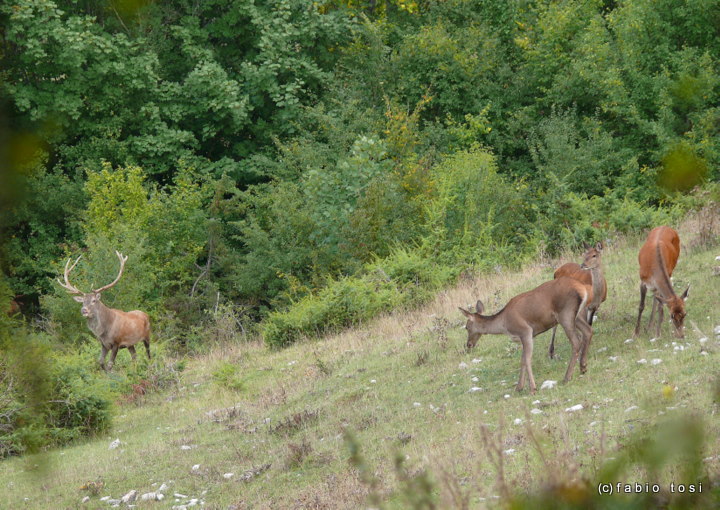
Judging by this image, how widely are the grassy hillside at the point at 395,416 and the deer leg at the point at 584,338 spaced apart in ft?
0.53

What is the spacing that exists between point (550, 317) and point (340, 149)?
18031 millimetres

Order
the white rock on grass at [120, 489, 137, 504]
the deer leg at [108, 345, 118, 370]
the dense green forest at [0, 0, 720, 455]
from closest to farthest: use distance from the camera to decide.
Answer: the white rock on grass at [120, 489, 137, 504] → the deer leg at [108, 345, 118, 370] → the dense green forest at [0, 0, 720, 455]

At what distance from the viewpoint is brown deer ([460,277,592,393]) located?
31.8 feet

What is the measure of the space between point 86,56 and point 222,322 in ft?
30.7

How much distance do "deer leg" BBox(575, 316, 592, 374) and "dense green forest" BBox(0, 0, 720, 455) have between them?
7.82 m

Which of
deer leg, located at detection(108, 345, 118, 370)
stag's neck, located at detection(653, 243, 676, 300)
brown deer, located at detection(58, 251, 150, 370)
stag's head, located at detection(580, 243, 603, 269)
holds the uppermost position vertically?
stag's head, located at detection(580, 243, 603, 269)

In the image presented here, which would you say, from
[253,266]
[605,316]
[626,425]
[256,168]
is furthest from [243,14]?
[626,425]

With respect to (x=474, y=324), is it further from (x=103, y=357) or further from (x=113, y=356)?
(x=103, y=357)

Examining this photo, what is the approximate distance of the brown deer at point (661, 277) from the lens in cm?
1005

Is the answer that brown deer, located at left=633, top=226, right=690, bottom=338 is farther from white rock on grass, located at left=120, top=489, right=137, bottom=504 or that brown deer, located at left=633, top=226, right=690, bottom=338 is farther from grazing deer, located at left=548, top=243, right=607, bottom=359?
white rock on grass, located at left=120, top=489, right=137, bottom=504

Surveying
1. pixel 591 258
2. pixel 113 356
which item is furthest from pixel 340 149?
pixel 591 258

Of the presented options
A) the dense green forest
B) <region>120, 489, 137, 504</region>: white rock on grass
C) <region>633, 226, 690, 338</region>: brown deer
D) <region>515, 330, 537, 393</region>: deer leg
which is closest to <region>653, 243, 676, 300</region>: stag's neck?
<region>633, 226, 690, 338</region>: brown deer

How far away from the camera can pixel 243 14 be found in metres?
28.2

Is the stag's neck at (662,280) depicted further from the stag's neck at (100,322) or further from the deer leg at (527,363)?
the stag's neck at (100,322)
